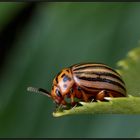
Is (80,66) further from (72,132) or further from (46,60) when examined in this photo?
(46,60)

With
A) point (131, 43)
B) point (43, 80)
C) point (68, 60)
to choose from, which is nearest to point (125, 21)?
point (131, 43)

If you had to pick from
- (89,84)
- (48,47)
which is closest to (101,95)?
(89,84)

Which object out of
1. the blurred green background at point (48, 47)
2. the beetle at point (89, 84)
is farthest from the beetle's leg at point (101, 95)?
the blurred green background at point (48, 47)

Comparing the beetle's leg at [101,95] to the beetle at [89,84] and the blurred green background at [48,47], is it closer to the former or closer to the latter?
the beetle at [89,84]

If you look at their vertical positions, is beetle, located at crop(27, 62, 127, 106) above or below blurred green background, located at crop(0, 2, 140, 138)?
below

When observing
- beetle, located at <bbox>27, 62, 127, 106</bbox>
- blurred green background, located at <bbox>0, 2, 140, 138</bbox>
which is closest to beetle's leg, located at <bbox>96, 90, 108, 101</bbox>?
beetle, located at <bbox>27, 62, 127, 106</bbox>

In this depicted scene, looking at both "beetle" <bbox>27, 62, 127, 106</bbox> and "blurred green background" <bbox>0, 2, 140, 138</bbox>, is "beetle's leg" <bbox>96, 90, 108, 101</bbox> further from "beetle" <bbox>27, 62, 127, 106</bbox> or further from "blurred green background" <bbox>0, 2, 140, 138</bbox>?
"blurred green background" <bbox>0, 2, 140, 138</bbox>
